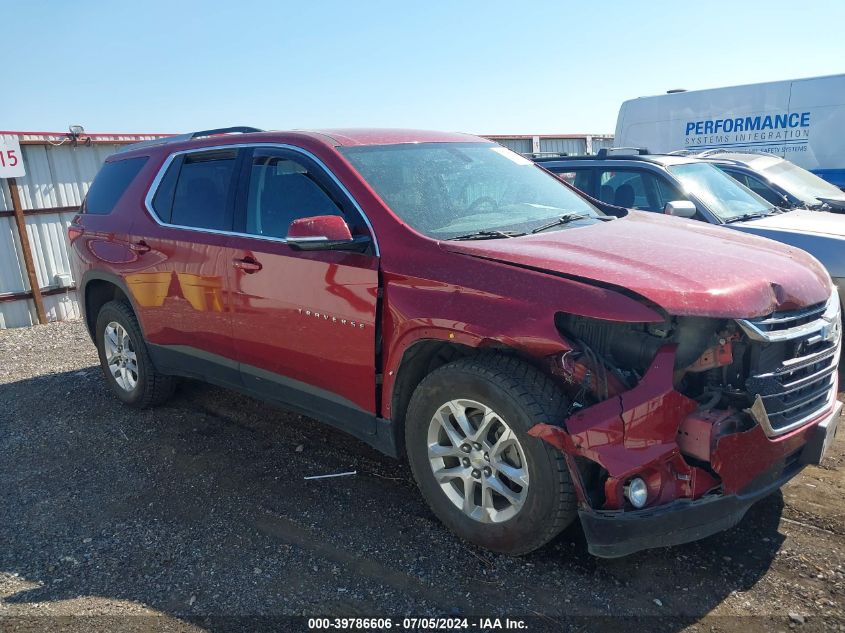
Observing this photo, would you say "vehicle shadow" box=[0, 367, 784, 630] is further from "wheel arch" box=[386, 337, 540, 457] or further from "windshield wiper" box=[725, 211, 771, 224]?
"windshield wiper" box=[725, 211, 771, 224]

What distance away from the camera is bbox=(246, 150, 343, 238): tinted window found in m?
3.88

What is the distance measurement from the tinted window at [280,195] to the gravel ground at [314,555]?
5.16 ft

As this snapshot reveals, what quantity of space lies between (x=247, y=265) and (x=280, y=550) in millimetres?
1688

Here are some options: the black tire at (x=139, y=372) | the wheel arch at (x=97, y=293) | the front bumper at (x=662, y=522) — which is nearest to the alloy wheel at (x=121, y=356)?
the black tire at (x=139, y=372)

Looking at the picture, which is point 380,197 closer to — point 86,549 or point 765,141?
point 86,549

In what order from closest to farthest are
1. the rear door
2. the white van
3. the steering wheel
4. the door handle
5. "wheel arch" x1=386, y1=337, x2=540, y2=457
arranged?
"wheel arch" x1=386, y1=337, x2=540, y2=457 → the rear door → the steering wheel → the door handle → the white van

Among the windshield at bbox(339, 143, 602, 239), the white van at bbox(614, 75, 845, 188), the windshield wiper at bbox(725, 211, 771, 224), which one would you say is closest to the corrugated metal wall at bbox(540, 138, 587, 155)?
the white van at bbox(614, 75, 845, 188)

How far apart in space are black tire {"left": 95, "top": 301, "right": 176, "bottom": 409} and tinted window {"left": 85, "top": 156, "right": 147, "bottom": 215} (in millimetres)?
807

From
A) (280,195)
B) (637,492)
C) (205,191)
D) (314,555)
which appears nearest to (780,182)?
(280,195)

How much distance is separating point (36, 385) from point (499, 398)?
5443 mm

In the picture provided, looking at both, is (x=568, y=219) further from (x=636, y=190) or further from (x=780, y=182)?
(x=780, y=182)

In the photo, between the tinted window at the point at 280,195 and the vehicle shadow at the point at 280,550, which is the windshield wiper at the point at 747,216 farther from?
the tinted window at the point at 280,195

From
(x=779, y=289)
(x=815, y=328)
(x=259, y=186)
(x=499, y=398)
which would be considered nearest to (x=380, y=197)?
(x=259, y=186)

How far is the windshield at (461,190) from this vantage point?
365 cm
